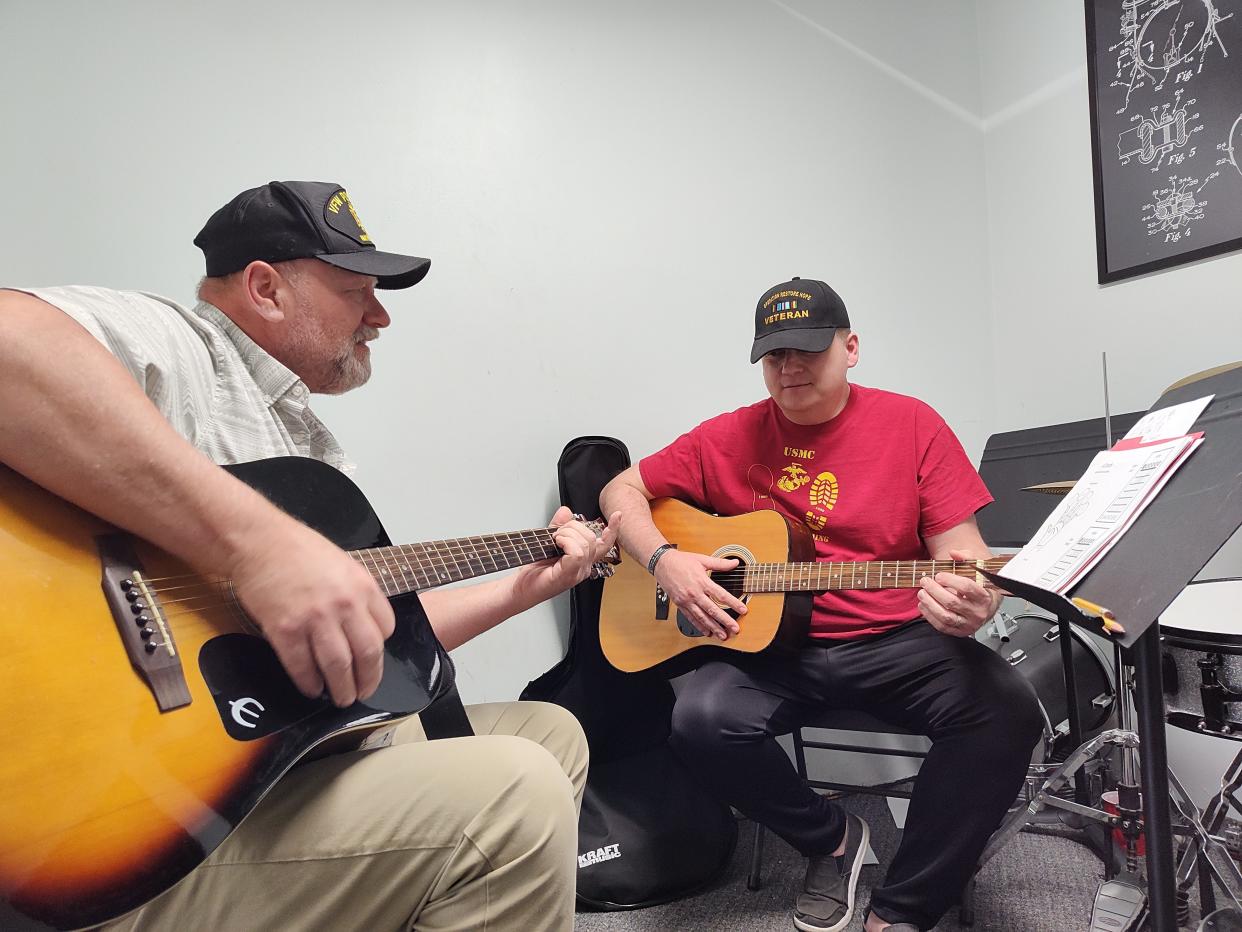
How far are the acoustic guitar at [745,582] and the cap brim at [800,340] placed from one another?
39cm

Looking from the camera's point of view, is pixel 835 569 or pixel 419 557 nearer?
pixel 419 557

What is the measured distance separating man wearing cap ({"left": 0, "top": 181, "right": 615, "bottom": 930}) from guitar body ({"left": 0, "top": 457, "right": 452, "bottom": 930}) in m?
0.04

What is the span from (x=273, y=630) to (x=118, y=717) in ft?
0.47

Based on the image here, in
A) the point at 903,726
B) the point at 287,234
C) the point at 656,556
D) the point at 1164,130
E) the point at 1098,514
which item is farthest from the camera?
the point at 1164,130

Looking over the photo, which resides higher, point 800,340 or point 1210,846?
point 800,340

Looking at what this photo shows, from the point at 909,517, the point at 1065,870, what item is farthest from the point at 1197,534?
the point at 1065,870

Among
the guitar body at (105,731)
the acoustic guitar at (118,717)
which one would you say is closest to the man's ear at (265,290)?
the acoustic guitar at (118,717)

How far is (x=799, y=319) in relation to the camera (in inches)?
72.4

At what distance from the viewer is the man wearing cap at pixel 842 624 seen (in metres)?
1.47

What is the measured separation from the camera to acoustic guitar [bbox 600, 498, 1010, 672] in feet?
5.28

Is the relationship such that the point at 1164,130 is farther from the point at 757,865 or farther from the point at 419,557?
the point at 419,557

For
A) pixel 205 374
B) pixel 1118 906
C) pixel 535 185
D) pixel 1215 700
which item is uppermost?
pixel 535 185

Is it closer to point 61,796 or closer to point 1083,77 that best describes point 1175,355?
point 1083,77

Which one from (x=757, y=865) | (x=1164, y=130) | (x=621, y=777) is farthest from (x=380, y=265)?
(x=1164, y=130)
